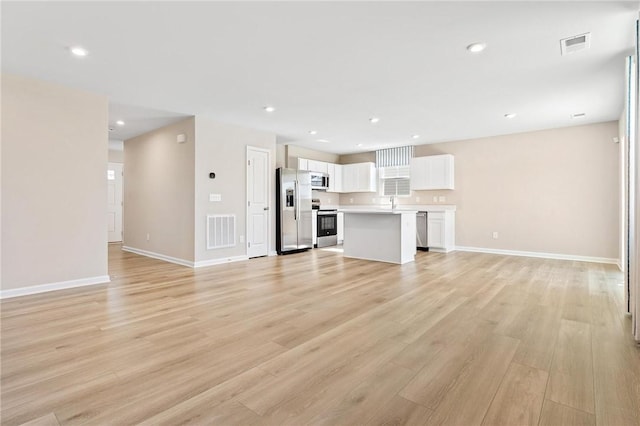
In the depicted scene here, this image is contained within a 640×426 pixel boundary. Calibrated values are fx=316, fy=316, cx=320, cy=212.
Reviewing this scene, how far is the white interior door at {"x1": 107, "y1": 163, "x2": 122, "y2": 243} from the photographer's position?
8758 mm

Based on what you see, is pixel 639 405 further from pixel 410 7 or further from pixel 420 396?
pixel 410 7

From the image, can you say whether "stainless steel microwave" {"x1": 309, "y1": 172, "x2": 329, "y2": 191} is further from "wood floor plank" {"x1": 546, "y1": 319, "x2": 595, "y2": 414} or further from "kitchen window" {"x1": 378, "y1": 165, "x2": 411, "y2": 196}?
"wood floor plank" {"x1": 546, "y1": 319, "x2": 595, "y2": 414}

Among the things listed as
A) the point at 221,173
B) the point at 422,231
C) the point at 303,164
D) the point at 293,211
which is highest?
the point at 303,164

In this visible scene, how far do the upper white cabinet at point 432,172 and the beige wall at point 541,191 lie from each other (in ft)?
0.82

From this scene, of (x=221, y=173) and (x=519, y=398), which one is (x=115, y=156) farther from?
(x=519, y=398)

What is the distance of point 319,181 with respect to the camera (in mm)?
8406

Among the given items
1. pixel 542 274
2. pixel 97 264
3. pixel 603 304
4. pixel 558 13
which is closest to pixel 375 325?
pixel 603 304

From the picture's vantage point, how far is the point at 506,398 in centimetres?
169

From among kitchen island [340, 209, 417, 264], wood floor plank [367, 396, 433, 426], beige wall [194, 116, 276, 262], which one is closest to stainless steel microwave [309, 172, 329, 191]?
beige wall [194, 116, 276, 262]

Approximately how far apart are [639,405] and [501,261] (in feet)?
15.1

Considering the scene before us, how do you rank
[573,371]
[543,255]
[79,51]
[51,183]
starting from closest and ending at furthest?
1. [573,371]
2. [79,51]
3. [51,183]
4. [543,255]

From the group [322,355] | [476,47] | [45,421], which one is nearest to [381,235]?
[476,47]

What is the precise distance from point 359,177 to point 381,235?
342cm

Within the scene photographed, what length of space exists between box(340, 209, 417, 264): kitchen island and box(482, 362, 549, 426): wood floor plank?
3.62m
